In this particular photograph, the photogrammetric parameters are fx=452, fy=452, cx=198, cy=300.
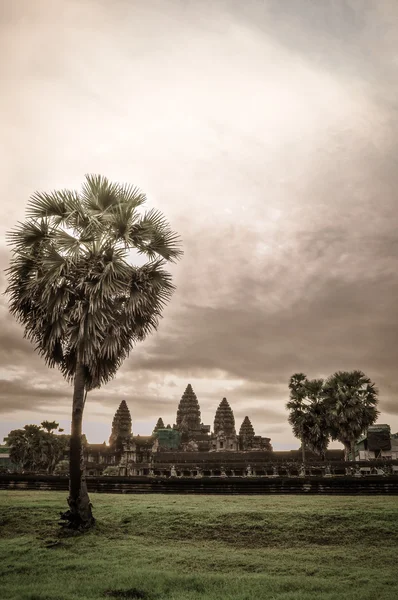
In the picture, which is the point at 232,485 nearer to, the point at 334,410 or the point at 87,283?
the point at 87,283

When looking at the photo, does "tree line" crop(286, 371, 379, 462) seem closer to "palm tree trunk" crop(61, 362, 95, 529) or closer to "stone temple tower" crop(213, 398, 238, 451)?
"palm tree trunk" crop(61, 362, 95, 529)

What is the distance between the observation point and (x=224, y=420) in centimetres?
7688

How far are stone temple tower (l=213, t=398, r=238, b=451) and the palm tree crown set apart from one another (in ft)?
212

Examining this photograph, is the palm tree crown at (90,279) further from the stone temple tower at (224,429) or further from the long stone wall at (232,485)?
the stone temple tower at (224,429)

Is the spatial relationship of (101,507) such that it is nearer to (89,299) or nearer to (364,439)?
(89,299)

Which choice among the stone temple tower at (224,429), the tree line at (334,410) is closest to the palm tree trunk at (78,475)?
the tree line at (334,410)

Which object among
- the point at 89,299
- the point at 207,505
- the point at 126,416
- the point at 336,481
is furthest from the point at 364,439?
the point at 126,416

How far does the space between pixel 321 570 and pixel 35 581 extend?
179 inches

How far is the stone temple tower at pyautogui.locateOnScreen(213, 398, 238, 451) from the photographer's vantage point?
7306 centimetres

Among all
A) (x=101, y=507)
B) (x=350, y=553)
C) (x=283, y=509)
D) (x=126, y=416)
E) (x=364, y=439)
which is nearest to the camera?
(x=350, y=553)

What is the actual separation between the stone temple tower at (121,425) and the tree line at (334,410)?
5142cm

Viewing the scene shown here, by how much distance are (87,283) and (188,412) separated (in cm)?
7321

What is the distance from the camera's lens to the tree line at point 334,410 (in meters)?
31.3

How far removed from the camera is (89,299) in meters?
11.4
